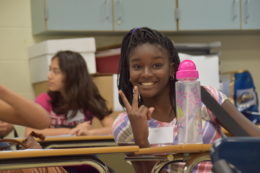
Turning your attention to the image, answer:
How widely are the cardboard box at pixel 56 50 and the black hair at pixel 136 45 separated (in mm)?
1893

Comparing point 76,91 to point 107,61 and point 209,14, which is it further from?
point 209,14

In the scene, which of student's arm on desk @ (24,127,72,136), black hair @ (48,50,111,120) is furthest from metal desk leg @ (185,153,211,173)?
black hair @ (48,50,111,120)

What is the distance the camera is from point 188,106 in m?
1.77

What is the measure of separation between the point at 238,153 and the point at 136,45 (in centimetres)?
105

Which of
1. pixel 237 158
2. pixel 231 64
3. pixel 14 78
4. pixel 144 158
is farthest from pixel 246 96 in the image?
pixel 237 158

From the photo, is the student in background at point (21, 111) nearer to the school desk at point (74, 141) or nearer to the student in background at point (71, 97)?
the school desk at point (74, 141)

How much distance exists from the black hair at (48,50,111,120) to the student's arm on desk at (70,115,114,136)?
0.04m

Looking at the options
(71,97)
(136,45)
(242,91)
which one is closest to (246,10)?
(242,91)

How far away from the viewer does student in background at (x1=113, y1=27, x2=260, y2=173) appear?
198cm

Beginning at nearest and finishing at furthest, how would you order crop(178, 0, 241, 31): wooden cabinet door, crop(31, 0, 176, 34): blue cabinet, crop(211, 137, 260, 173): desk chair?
1. crop(211, 137, 260, 173): desk chair
2. crop(31, 0, 176, 34): blue cabinet
3. crop(178, 0, 241, 31): wooden cabinet door

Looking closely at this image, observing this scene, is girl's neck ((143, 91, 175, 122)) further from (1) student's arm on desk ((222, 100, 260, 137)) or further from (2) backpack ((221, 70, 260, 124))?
(2) backpack ((221, 70, 260, 124))

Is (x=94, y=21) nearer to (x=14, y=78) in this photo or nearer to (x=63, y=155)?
(x=14, y=78)

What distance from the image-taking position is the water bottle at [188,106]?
175cm

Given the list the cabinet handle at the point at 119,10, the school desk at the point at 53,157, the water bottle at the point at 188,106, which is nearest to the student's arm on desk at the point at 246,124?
the water bottle at the point at 188,106
